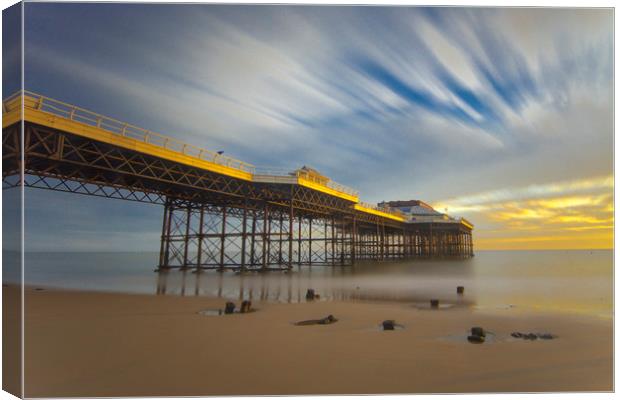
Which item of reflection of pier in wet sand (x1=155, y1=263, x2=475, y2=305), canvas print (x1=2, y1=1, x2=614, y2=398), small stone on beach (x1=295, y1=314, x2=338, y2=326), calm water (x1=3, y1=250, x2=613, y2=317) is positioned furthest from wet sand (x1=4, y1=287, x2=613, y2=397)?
reflection of pier in wet sand (x1=155, y1=263, x2=475, y2=305)

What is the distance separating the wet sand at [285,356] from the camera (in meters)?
7.07

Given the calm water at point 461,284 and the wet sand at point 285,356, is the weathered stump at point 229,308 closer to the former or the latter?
the wet sand at point 285,356

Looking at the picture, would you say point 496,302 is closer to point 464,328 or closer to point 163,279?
point 464,328

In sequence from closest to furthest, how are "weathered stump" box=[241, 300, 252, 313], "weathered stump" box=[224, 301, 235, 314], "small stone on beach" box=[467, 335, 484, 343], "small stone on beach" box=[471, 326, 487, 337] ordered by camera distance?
"small stone on beach" box=[467, 335, 484, 343] → "small stone on beach" box=[471, 326, 487, 337] → "weathered stump" box=[224, 301, 235, 314] → "weathered stump" box=[241, 300, 252, 313]

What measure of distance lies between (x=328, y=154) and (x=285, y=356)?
491cm

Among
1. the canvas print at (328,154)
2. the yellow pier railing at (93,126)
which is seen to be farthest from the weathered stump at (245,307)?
the yellow pier railing at (93,126)

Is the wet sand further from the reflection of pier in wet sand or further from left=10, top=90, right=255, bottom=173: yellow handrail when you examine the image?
left=10, top=90, right=255, bottom=173: yellow handrail

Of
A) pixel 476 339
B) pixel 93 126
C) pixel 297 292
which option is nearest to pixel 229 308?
pixel 297 292

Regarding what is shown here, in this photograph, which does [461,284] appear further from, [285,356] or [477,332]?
[285,356]

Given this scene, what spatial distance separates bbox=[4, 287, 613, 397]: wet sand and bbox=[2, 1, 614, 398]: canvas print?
4 cm

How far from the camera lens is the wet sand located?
23.2ft

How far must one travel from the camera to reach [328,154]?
34.6 feet

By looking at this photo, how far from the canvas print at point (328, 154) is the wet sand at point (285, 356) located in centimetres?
4

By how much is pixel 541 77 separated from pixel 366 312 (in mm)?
6554
